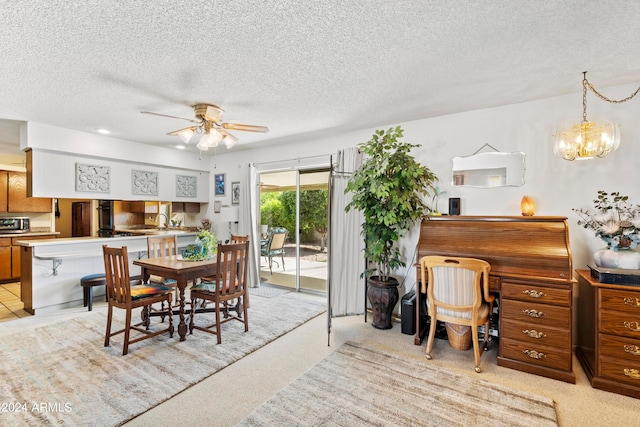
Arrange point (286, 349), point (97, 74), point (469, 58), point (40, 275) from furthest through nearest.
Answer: point (40, 275) → point (286, 349) → point (97, 74) → point (469, 58)

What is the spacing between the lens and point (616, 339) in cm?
222

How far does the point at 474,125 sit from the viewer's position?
339 centimetres

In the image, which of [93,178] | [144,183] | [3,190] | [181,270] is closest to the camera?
[181,270]

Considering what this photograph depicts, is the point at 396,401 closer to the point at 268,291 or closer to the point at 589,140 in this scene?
the point at 589,140

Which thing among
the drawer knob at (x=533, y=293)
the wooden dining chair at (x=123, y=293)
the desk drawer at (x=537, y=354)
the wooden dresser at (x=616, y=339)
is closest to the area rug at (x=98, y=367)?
→ the wooden dining chair at (x=123, y=293)

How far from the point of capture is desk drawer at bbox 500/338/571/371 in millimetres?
2363

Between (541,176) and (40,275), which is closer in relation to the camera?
(541,176)

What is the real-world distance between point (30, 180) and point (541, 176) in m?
6.18

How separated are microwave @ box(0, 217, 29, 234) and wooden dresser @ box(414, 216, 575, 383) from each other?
7603 mm

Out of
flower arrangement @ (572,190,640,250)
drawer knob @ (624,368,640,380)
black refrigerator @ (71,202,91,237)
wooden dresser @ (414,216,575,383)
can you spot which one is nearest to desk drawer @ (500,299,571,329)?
wooden dresser @ (414,216,575,383)

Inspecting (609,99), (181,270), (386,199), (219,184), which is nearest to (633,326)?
(609,99)

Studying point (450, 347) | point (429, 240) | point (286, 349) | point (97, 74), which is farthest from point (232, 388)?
point (97, 74)

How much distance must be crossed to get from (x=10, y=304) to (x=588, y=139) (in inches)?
287

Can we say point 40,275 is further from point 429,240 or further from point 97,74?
point 429,240
